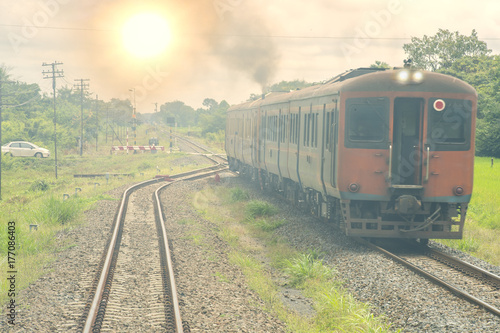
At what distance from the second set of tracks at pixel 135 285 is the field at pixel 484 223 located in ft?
20.7

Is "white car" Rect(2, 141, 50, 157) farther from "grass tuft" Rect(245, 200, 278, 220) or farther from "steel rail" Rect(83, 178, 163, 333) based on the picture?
"grass tuft" Rect(245, 200, 278, 220)

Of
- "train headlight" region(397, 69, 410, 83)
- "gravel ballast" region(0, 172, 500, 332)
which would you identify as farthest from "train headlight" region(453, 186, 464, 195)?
"train headlight" region(397, 69, 410, 83)

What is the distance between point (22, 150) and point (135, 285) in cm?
3749

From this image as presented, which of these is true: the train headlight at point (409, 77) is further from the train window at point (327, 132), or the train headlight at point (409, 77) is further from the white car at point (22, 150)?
the white car at point (22, 150)

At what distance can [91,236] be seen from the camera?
12977 mm

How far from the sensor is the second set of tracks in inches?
276

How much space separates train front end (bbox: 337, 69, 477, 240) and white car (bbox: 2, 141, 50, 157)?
36894 mm

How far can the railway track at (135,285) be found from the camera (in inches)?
276

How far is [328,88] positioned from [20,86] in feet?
236

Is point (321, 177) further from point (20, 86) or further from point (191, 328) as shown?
point (20, 86)

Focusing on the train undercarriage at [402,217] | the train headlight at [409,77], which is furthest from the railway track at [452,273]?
the train headlight at [409,77]

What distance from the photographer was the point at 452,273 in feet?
29.1

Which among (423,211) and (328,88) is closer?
(423,211)

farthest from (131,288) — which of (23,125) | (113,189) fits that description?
(23,125)
